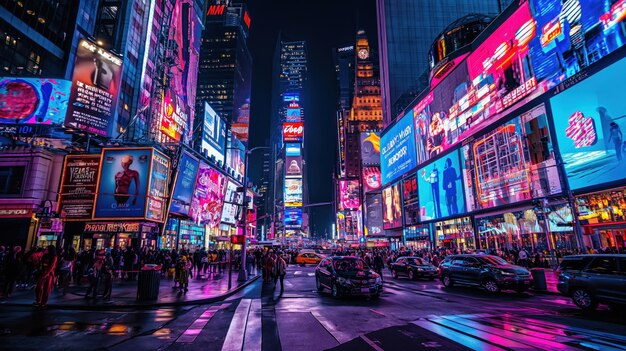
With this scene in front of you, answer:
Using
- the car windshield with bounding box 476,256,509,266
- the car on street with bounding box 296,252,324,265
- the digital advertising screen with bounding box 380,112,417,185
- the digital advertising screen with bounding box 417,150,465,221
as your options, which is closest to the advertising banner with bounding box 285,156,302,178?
the digital advertising screen with bounding box 380,112,417,185

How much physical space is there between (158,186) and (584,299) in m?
32.1

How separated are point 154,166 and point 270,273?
62.4 ft

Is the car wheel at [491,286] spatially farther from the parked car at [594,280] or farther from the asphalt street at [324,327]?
the parked car at [594,280]

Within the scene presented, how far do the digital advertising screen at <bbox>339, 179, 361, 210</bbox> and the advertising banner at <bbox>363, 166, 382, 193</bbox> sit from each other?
1387 inches

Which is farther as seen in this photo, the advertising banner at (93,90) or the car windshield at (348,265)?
the advertising banner at (93,90)

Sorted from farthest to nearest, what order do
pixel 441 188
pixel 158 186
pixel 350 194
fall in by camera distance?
pixel 350 194 < pixel 441 188 < pixel 158 186

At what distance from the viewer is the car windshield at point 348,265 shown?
1388cm

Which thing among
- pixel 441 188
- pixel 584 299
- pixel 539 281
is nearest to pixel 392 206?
pixel 441 188

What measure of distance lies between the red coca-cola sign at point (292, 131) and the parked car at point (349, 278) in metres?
115

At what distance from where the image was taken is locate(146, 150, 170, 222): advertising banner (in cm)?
2994

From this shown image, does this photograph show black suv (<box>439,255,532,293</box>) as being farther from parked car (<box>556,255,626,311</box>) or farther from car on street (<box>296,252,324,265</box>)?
car on street (<box>296,252,324,265</box>)

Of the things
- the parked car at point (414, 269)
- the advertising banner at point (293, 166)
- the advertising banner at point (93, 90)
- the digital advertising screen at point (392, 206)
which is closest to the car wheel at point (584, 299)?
the parked car at point (414, 269)

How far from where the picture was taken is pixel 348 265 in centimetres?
1427

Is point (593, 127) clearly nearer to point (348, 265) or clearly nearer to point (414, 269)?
point (414, 269)
